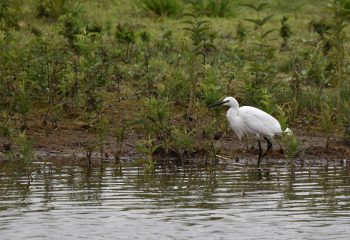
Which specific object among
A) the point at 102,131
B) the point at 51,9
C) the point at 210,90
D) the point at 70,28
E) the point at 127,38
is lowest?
the point at 102,131

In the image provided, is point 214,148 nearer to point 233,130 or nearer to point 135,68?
point 233,130

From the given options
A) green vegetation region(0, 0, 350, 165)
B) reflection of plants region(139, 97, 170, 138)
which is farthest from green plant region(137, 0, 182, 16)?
reflection of plants region(139, 97, 170, 138)

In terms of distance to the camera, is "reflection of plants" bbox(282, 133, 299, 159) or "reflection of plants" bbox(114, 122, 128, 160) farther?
"reflection of plants" bbox(114, 122, 128, 160)

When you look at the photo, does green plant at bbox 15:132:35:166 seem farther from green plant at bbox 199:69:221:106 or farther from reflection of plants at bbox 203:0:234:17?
reflection of plants at bbox 203:0:234:17

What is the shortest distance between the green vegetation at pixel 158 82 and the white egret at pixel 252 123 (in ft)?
0.68

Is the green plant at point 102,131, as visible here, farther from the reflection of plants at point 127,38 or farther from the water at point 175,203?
the reflection of plants at point 127,38

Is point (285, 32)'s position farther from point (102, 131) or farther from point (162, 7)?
point (102, 131)

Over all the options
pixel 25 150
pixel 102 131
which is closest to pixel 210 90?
pixel 102 131

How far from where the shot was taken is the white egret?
12.7 meters

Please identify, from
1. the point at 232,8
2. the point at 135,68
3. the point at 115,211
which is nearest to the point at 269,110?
the point at 135,68

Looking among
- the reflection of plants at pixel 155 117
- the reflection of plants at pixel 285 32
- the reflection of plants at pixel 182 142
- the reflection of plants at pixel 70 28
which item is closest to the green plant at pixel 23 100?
the reflection of plants at pixel 155 117

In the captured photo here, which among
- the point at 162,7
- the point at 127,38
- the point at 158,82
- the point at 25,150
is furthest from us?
the point at 162,7

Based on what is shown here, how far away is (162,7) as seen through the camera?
63.4 feet

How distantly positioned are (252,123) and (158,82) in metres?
2.61
